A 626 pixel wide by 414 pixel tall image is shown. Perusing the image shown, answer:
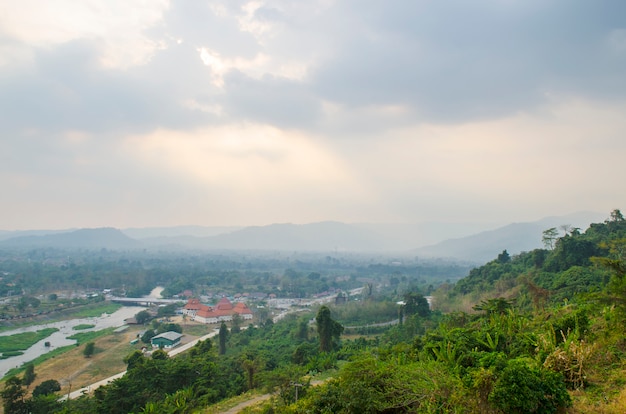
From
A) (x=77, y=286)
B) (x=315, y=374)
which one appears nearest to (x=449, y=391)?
(x=315, y=374)

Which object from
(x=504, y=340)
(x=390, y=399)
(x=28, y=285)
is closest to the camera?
(x=390, y=399)

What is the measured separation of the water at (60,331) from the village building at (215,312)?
799 cm

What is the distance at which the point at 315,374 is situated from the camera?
51.3 feet

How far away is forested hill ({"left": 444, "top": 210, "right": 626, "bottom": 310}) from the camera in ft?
64.1

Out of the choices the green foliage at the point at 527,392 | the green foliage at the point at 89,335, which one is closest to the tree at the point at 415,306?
the green foliage at the point at 527,392

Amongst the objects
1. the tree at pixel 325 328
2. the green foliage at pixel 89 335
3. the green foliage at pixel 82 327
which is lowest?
the green foliage at pixel 82 327

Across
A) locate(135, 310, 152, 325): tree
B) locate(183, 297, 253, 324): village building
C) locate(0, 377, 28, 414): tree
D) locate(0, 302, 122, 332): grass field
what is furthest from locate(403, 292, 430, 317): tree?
locate(0, 302, 122, 332): grass field

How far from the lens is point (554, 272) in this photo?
2622 centimetres

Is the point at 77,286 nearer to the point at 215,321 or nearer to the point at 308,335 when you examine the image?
the point at 215,321

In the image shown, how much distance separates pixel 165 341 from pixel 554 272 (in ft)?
101

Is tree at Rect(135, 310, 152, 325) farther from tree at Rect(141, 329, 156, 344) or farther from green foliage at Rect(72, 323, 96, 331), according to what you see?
tree at Rect(141, 329, 156, 344)

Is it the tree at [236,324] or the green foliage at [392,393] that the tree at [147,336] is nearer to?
the tree at [236,324]

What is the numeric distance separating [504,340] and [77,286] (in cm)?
7682

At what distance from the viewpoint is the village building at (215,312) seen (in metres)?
45.3
